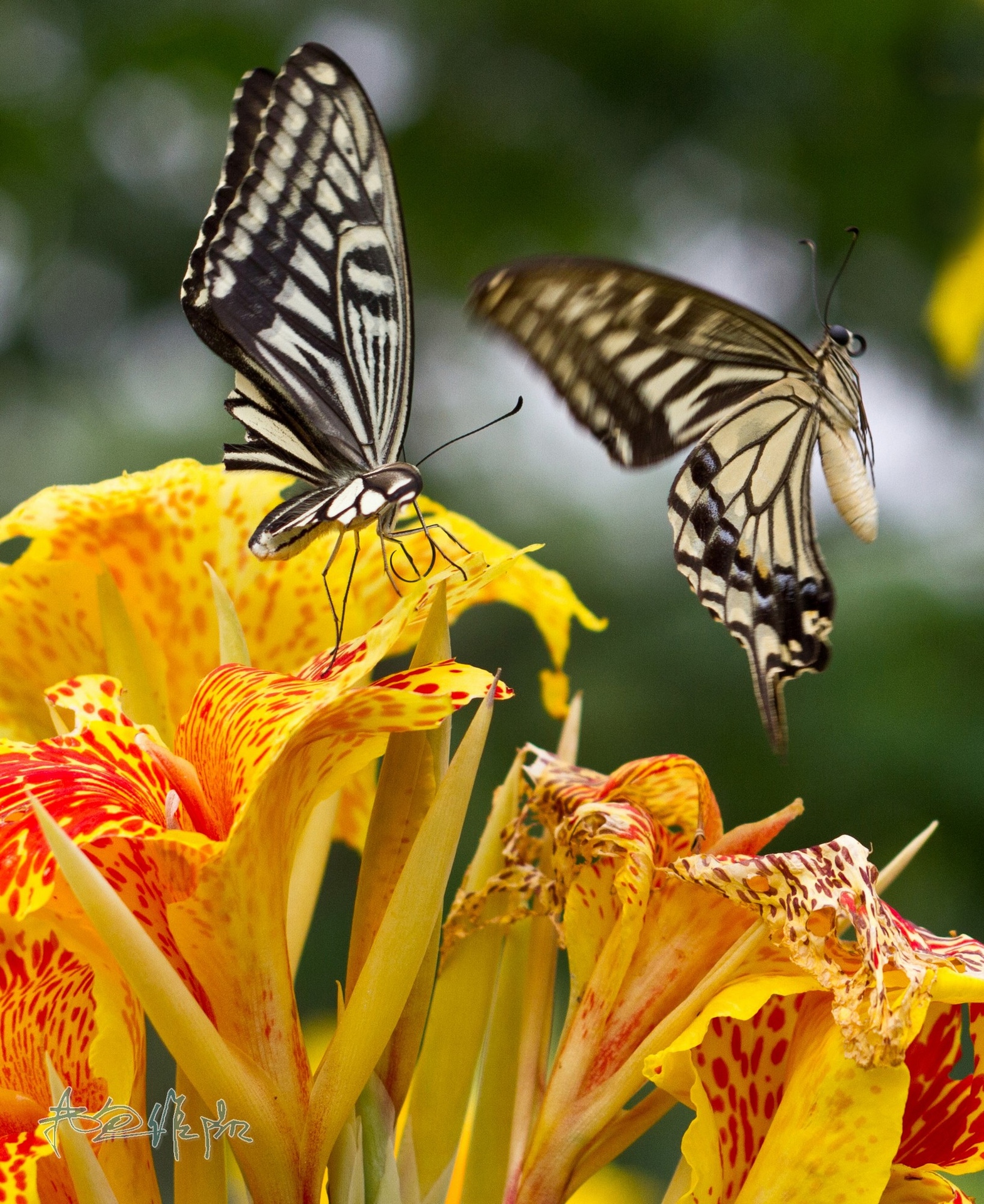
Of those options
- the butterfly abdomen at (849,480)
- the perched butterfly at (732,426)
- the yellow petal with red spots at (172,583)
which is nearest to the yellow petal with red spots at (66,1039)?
the yellow petal with red spots at (172,583)

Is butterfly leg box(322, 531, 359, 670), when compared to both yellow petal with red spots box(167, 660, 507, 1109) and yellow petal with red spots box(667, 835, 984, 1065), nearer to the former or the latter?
yellow petal with red spots box(167, 660, 507, 1109)

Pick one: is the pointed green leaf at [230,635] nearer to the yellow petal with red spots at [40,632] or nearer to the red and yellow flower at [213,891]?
the red and yellow flower at [213,891]

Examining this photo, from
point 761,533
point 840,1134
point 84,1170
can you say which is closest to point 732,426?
point 761,533

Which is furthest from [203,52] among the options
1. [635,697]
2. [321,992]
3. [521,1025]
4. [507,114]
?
[521,1025]

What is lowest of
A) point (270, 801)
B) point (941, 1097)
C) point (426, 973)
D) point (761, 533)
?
point (941, 1097)

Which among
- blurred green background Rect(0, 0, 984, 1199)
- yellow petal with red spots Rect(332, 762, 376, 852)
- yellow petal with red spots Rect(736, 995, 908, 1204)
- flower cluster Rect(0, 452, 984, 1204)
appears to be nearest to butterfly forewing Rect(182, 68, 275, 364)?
flower cluster Rect(0, 452, 984, 1204)
